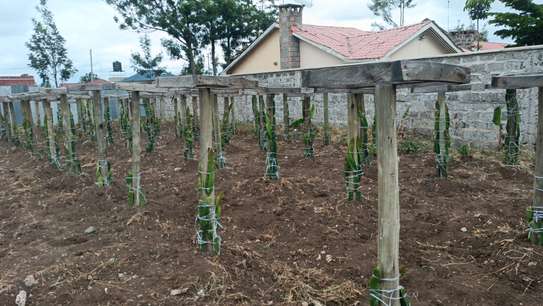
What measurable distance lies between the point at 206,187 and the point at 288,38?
13583 millimetres

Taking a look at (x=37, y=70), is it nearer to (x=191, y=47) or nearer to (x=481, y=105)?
(x=191, y=47)

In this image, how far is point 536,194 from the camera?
149 inches

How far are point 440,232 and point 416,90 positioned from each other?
2.54 meters

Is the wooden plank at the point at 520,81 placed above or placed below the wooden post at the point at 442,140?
above

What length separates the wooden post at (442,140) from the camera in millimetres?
6031

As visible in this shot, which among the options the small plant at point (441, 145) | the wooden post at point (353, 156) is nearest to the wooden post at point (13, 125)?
the wooden post at point (353, 156)

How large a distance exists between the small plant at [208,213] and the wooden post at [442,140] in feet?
11.7

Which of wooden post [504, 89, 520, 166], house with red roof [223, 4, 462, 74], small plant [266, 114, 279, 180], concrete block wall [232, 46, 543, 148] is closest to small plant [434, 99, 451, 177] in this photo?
concrete block wall [232, 46, 543, 148]

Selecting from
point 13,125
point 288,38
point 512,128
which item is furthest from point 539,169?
point 288,38

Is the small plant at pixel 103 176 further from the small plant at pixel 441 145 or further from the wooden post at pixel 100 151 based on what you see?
the small plant at pixel 441 145

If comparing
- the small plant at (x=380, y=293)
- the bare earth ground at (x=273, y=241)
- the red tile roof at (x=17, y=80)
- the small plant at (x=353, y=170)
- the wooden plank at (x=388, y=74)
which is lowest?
the bare earth ground at (x=273, y=241)

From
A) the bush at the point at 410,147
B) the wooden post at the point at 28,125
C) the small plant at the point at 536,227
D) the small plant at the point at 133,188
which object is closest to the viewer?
the small plant at the point at 536,227

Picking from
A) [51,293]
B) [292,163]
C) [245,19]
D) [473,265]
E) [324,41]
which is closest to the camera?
[51,293]

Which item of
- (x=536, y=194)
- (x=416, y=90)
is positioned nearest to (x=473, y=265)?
(x=536, y=194)
